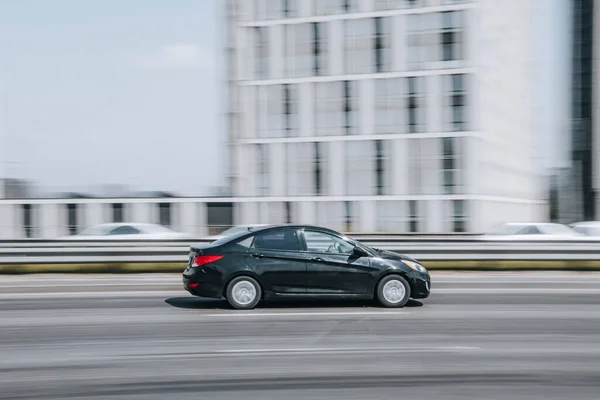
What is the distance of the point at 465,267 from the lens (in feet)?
64.0

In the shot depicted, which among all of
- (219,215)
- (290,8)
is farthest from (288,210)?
(290,8)

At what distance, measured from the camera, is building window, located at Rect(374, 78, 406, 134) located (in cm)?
4628

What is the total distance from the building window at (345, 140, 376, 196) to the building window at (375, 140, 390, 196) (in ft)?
0.81

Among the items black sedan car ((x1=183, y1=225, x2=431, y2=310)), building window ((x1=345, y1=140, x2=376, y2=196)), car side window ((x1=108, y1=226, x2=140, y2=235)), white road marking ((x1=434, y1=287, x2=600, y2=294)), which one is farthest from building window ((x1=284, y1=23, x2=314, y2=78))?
black sedan car ((x1=183, y1=225, x2=431, y2=310))

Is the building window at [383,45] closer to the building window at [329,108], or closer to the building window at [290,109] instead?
the building window at [329,108]

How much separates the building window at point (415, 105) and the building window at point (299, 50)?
646 cm

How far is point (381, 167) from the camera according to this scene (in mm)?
46625

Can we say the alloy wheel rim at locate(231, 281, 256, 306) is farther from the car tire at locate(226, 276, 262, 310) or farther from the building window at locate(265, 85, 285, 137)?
the building window at locate(265, 85, 285, 137)

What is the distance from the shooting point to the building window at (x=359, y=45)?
4681 cm

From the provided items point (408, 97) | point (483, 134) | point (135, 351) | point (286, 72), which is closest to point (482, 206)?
point (483, 134)

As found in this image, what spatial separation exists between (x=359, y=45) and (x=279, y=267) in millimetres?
36744

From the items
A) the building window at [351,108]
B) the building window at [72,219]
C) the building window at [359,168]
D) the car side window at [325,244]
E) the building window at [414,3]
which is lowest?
the building window at [72,219]

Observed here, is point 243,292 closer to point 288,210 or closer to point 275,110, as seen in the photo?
point 288,210

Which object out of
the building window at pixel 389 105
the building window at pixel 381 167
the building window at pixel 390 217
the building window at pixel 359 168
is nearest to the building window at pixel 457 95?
the building window at pixel 389 105
